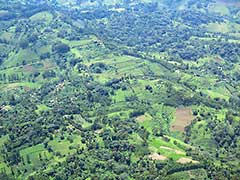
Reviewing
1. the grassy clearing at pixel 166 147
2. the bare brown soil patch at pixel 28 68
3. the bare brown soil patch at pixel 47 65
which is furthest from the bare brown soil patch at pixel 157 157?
the bare brown soil patch at pixel 28 68

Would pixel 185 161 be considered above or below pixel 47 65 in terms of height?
above

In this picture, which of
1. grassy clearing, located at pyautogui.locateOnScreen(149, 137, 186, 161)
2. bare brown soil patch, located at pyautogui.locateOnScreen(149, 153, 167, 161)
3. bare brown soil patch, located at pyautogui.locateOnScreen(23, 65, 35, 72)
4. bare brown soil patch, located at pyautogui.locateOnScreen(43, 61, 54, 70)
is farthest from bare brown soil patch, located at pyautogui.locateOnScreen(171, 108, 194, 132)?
bare brown soil patch, located at pyautogui.locateOnScreen(23, 65, 35, 72)

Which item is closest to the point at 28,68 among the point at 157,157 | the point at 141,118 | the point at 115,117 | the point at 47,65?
the point at 47,65

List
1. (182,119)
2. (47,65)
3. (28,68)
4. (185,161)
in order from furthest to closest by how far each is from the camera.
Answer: (47,65), (28,68), (182,119), (185,161)

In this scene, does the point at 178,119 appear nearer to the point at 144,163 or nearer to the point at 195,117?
the point at 195,117

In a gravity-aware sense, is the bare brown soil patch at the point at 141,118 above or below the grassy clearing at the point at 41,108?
above

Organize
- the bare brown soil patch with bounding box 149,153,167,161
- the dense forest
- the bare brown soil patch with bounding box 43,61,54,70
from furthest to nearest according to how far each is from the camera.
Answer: the bare brown soil patch with bounding box 43,61,54,70, the bare brown soil patch with bounding box 149,153,167,161, the dense forest

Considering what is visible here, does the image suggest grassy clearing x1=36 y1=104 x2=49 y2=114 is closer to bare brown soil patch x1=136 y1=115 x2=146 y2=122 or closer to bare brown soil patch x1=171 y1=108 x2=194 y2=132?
bare brown soil patch x1=136 y1=115 x2=146 y2=122

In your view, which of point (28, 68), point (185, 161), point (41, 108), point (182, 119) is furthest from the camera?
point (28, 68)

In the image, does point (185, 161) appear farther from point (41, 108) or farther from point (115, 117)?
point (41, 108)

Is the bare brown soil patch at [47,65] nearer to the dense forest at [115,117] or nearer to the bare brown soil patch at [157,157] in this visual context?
the dense forest at [115,117]
